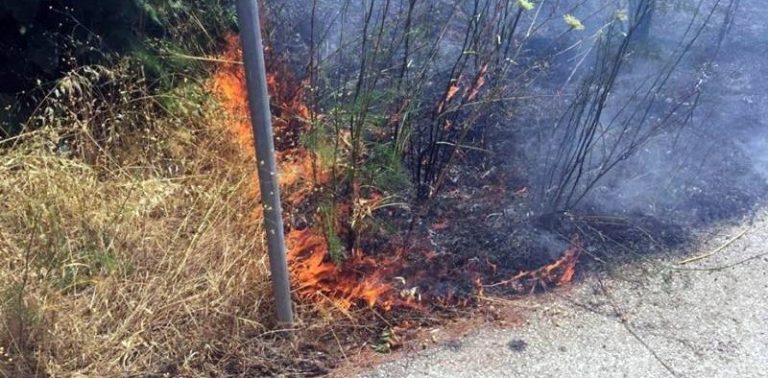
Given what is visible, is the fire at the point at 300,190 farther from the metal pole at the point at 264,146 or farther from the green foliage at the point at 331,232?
the metal pole at the point at 264,146

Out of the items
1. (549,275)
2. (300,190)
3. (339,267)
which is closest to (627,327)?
(549,275)

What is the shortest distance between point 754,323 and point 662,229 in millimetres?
741

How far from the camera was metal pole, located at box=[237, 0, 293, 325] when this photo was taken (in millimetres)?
2506

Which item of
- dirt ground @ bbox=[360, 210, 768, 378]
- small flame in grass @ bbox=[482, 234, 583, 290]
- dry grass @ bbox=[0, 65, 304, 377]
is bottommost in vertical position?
dirt ground @ bbox=[360, 210, 768, 378]

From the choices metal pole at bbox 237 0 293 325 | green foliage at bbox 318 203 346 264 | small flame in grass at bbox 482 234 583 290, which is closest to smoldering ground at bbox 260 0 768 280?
small flame in grass at bbox 482 234 583 290

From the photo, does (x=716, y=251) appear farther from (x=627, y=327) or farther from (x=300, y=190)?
(x=300, y=190)

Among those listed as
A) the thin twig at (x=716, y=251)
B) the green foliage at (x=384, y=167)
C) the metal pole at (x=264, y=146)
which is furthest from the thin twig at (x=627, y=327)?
the metal pole at (x=264, y=146)

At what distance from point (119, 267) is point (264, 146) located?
2.92ft

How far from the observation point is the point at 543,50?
5328 millimetres

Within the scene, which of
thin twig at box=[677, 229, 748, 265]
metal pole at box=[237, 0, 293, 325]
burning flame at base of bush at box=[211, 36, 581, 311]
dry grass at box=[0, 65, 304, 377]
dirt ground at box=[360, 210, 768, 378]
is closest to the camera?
metal pole at box=[237, 0, 293, 325]

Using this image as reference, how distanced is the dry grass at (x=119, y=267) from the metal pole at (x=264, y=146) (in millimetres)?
205

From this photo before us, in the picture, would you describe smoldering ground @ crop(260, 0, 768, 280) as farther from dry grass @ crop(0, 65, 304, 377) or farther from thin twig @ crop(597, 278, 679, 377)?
dry grass @ crop(0, 65, 304, 377)

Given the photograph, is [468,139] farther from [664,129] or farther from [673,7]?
[673,7]

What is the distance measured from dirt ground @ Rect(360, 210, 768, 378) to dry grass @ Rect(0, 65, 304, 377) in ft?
2.13
